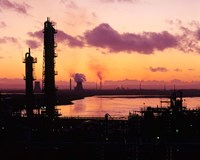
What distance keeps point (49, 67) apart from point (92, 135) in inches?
697

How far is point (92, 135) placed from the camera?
46688 millimetres

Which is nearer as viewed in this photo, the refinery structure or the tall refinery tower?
the refinery structure

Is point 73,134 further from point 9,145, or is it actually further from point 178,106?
point 178,106

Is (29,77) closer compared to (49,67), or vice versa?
(49,67)

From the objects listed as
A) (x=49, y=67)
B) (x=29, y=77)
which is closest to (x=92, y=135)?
(x=49, y=67)

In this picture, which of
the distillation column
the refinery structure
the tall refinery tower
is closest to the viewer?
the refinery structure

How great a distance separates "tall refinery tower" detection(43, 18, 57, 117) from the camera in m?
60.2

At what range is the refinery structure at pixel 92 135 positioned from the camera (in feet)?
128

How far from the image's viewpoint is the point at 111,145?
134 feet

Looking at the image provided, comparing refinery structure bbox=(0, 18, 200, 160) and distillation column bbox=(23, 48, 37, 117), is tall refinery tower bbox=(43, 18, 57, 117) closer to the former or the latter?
refinery structure bbox=(0, 18, 200, 160)

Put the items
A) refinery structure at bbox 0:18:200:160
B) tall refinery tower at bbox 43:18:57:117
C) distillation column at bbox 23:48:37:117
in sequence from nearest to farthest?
refinery structure at bbox 0:18:200:160
tall refinery tower at bbox 43:18:57:117
distillation column at bbox 23:48:37:117

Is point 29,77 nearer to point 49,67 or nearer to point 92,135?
point 49,67

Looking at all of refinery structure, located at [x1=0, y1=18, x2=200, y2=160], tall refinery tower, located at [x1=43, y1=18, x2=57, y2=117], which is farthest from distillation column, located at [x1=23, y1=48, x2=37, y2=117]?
tall refinery tower, located at [x1=43, y1=18, x2=57, y2=117]

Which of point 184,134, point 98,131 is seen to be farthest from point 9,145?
point 184,134
